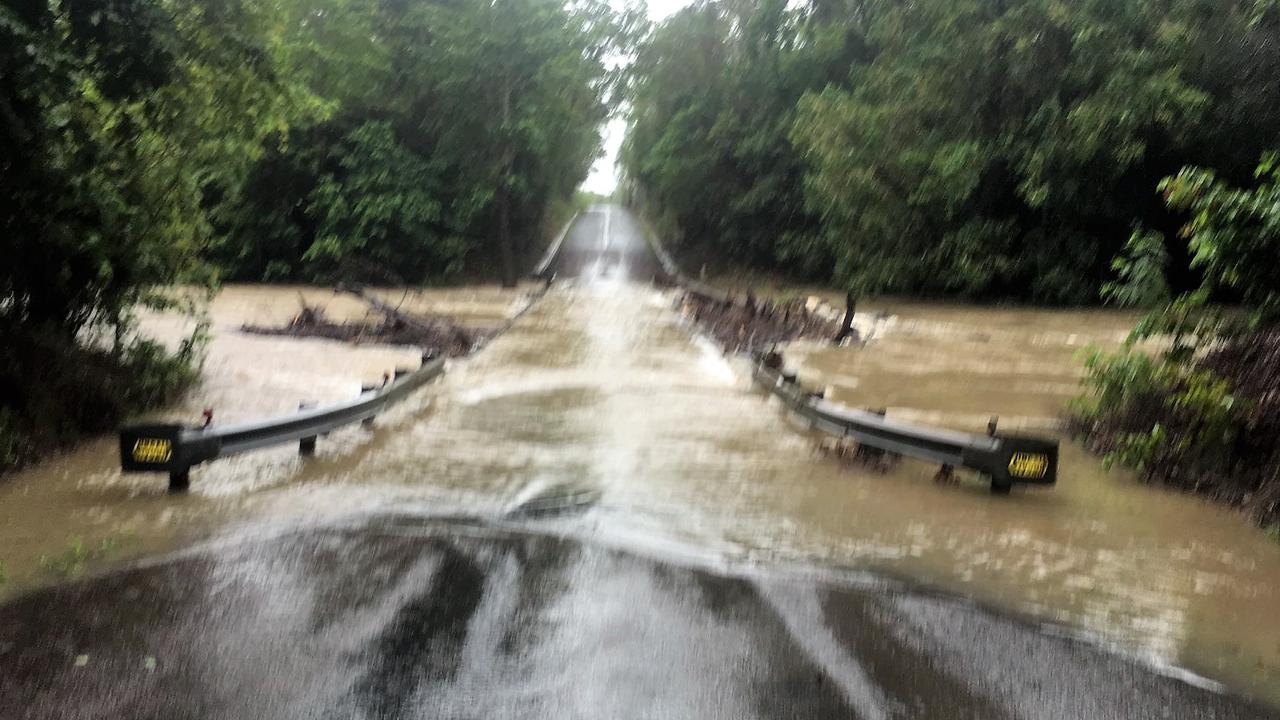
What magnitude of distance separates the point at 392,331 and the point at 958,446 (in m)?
14.1

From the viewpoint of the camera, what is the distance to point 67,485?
24.7ft

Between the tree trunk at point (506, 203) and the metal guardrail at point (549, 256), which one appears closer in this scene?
the tree trunk at point (506, 203)

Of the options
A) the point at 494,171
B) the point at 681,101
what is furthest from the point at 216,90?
the point at 681,101

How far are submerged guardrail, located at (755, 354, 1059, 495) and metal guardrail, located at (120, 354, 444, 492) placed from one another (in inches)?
196

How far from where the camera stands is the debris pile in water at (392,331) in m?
18.0

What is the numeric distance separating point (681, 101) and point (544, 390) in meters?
33.3

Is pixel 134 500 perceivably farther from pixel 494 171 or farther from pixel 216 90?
pixel 494 171

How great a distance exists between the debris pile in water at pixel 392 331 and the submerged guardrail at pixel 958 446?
965 cm

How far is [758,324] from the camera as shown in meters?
20.8

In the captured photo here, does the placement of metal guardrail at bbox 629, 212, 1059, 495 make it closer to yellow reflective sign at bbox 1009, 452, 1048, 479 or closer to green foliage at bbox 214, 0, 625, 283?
yellow reflective sign at bbox 1009, 452, 1048, 479

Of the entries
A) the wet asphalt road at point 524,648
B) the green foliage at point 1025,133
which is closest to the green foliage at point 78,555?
the wet asphalt road at point 524,648

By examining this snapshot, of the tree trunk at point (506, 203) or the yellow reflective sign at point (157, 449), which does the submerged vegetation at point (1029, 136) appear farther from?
the yellow reflective sign at point (157, 449)

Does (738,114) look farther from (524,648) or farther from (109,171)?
(524,648)

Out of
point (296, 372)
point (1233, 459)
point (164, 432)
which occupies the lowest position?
point (296, 372)
